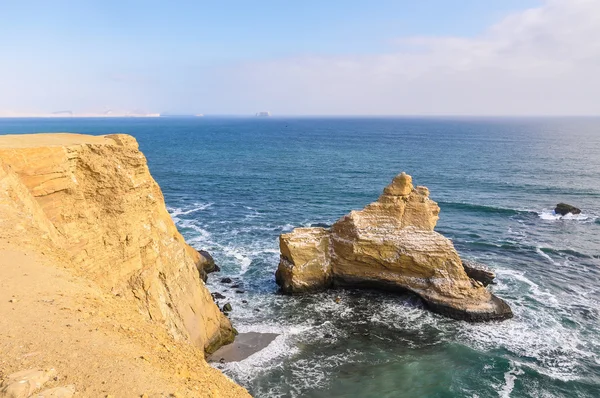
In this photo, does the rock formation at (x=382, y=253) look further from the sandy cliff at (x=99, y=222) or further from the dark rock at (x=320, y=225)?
→ the dark rock at (x=320, y=225)

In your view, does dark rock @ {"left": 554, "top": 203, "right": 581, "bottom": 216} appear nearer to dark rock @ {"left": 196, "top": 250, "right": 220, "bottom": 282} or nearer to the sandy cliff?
dark rock @ {"left": 196, "top": 250, "right": 220, "bottom": 282}

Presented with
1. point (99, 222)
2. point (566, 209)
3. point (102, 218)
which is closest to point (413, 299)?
point (102, 218)

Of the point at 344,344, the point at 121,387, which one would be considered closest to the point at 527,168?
the point at 344,344

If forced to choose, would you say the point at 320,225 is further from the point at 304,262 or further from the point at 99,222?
the point at 99,222

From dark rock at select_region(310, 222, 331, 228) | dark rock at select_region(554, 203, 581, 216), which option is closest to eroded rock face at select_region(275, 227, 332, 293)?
dark rock at select_region(310, 222, 331, 228)

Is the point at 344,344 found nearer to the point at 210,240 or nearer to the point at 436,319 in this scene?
the point at 436,319

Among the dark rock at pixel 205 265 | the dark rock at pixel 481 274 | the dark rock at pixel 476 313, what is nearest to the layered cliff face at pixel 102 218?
the dark rock at pixel 205 265
